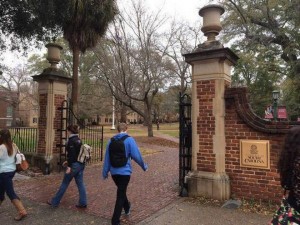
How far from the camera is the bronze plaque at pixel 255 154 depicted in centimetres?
598

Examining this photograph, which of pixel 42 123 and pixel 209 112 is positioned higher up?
pixel 209 112

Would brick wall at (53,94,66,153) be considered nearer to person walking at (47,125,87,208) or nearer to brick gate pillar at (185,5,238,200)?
person walking at (47,125,87,208)

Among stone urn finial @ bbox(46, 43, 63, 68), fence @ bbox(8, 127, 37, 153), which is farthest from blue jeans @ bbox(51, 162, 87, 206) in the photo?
stone urn finial @ bbox(46, 43, 63, 68)

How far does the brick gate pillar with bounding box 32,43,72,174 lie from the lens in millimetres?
9681

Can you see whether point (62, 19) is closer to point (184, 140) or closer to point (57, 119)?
point (57, 119)

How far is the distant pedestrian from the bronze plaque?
3795mm

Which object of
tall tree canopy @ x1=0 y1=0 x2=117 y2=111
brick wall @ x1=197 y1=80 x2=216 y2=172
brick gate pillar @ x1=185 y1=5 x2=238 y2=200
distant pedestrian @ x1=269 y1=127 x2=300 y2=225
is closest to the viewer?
distant pedestrian @ x1=269 y1=127 x2=300 y2=225

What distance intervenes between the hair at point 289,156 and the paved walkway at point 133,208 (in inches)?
119

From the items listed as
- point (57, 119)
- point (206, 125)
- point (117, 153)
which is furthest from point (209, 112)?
point (57, 119)

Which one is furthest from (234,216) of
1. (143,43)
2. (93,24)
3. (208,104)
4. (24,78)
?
(24,78)

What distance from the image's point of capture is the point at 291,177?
227 centimetres

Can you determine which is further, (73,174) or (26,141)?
(26,141)

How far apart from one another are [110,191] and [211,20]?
181 inches

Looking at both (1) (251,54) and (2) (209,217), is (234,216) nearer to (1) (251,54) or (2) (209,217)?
(2) (209,217)
